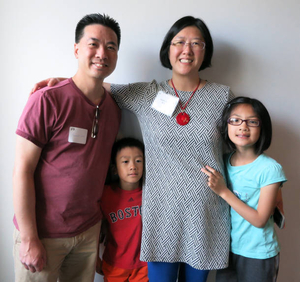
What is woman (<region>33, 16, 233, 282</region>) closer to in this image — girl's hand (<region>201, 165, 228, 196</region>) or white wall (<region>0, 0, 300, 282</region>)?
girl's hand (<region>201, 165, 228, 196</region>)

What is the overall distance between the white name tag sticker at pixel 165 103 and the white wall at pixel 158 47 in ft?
1.02

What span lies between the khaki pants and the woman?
290 millimetres

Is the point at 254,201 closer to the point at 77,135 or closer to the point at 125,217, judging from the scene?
the point at 125,217

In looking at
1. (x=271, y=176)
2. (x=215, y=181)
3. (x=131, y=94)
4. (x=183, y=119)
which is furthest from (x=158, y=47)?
(x=271, y=176)

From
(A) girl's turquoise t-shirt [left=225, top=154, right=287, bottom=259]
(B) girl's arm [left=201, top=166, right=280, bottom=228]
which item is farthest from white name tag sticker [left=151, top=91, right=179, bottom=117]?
(A) girl's turquoise t-shirt [left=225, top=154, right=287, bottom=259]

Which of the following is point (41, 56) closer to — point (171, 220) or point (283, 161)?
point (171, 220)

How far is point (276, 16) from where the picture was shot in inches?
61.0

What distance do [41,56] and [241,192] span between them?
4.83ft

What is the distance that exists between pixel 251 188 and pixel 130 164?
2.23ft

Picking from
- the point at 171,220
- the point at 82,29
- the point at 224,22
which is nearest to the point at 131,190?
the point at 171,220

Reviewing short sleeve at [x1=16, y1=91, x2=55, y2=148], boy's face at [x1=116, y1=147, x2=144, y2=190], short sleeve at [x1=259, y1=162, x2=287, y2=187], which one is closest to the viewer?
short sleeve at [x1=16, y1=91, x2=55, y2=148]

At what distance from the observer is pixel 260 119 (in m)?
1.24

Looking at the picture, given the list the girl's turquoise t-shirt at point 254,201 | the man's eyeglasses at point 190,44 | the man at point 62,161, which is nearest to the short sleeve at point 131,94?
the man at point 62,161

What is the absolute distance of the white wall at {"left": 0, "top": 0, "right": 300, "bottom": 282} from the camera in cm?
152
